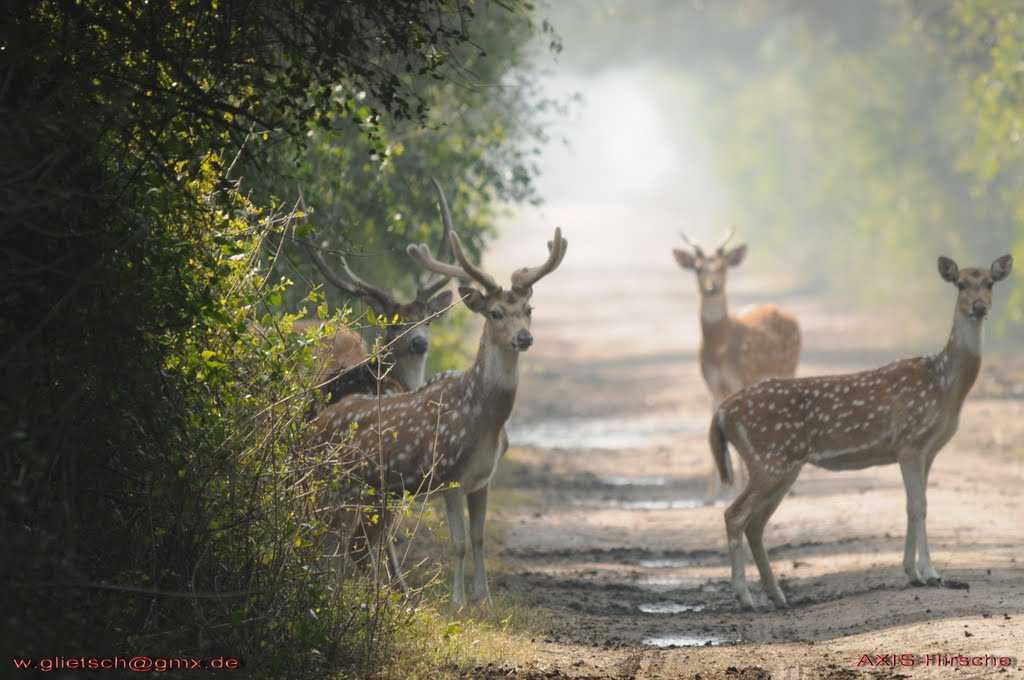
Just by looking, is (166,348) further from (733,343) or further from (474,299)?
(733,343)

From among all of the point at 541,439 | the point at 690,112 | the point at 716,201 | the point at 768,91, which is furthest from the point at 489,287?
the point at 716,201

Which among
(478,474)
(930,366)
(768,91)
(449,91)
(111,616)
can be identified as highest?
(768,91)

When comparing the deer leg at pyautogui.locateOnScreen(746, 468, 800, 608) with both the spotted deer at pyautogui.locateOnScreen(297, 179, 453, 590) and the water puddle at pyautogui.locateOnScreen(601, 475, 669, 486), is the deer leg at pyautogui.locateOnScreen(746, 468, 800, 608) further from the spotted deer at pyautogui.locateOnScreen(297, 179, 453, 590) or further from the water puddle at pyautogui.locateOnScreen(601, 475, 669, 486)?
the water puddle at pyautogui.locateOnScreen(601, 475, 669, 486)

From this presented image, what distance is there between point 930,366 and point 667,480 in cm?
688

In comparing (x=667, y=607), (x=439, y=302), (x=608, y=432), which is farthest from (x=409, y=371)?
(x=608, y=432)

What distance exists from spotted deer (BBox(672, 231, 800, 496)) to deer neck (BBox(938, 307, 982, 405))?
6.13m

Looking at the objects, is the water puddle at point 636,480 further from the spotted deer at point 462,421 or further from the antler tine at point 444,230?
the spotted deer at point 462,421

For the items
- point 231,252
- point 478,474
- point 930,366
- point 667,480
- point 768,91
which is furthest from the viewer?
point 768,91

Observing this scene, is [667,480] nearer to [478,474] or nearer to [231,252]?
[478,474]

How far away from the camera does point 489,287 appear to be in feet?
34.5

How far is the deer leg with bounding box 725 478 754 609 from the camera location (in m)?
10.9

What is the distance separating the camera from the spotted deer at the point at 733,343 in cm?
1778

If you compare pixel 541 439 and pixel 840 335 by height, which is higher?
pixel 840 335

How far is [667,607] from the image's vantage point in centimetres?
1107
